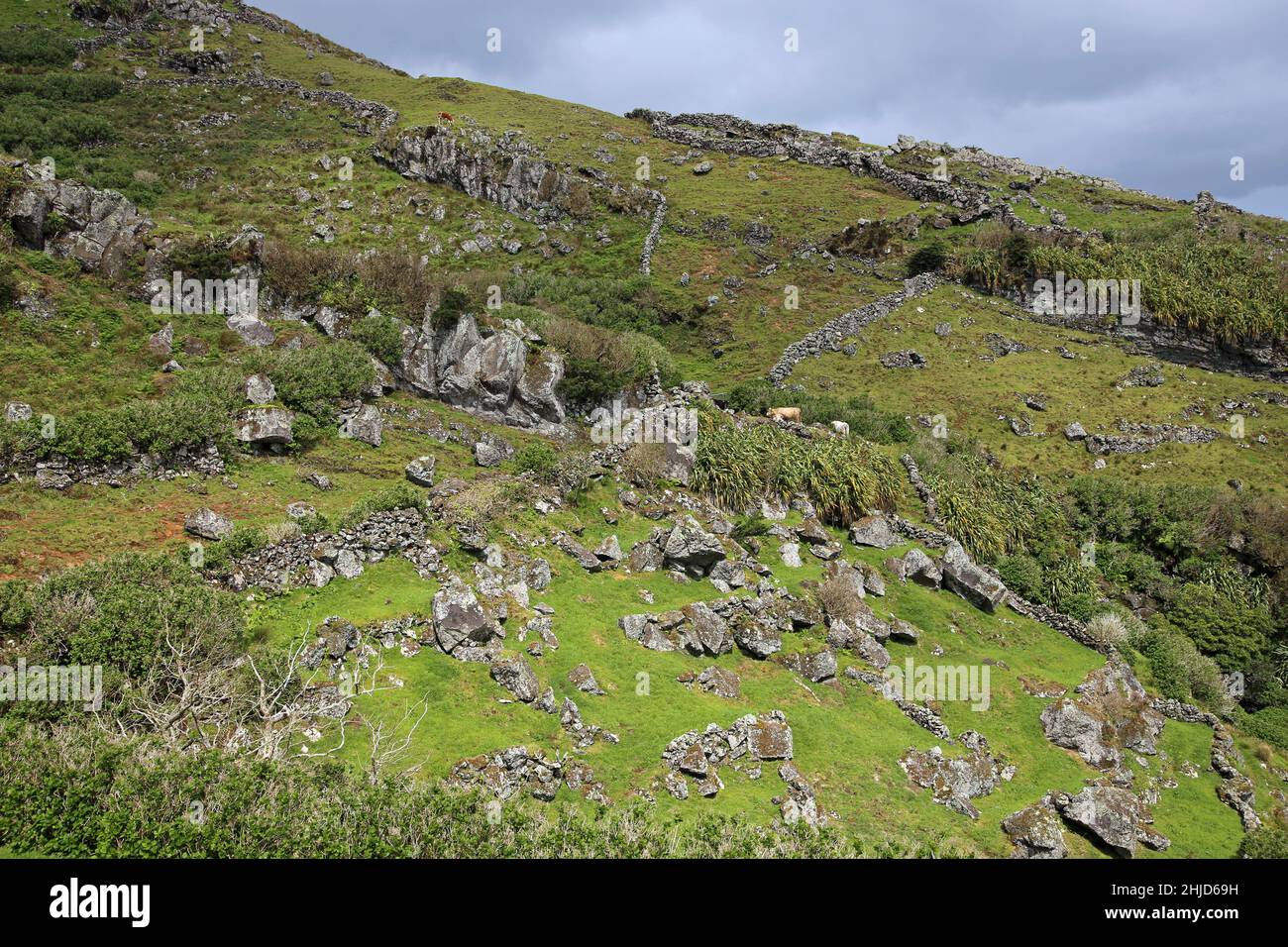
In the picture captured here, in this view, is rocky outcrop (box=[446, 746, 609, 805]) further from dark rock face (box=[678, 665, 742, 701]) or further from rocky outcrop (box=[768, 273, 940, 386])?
rocky outcrop (box=[768, 273, 940, 386])

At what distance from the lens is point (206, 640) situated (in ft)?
48.9

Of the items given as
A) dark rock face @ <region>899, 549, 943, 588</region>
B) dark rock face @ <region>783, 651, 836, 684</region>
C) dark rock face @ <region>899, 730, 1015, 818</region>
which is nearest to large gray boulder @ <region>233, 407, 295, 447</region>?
dark rock face @ <region>783, 651, 836, 684</region>

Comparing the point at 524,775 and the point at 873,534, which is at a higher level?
the point at 873,534

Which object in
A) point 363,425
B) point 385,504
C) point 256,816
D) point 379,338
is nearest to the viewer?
point 256,816

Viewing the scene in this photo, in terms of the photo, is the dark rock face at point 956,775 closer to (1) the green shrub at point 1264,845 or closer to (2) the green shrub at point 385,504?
(1) the green shrub at point 1264,845

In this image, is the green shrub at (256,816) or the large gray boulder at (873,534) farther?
the large gray boulder at (873,534)

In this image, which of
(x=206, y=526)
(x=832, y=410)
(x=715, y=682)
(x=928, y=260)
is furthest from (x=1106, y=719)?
(x=928, y=260)

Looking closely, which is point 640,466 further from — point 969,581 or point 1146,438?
point 1146,438

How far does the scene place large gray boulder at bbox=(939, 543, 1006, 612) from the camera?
94.4ft

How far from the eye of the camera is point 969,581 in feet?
95.2

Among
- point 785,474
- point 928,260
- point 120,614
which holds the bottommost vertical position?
point 120,614

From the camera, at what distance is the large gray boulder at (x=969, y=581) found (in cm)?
2877

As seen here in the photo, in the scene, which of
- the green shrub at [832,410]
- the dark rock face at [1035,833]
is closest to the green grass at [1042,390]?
the green shrub at [832,410]
